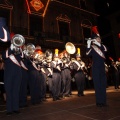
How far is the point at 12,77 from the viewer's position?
459 centimetres

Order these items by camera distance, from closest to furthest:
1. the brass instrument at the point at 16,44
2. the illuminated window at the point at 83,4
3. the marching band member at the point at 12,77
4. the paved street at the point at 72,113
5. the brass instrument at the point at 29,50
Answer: the paved street at the point at 72,113
the marching band member at the point at 12,77
the brass instrument at the point at 16,44
the brass instrument at the point at 29,50
the illuminated window at the point at 83,4

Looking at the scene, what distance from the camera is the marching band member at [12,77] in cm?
448

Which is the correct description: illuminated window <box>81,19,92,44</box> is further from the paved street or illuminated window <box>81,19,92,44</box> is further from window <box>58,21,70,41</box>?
the paved street

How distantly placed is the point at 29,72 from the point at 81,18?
19.4m

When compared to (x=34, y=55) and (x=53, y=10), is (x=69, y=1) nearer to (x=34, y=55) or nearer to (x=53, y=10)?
(x=53, y=10)

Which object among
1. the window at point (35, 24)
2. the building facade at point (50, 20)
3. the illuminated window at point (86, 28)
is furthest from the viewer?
the illuminated window at point (86, 28)

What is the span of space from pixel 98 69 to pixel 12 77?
2.25 m

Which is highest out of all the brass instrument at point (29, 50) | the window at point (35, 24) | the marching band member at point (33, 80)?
the window at point (35, 24)

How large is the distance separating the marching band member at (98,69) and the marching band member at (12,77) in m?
2.00

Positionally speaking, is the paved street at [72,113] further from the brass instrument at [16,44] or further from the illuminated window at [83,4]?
the illuminated window at [83,4]

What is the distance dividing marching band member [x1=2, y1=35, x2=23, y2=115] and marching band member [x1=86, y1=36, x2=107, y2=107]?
6.55 ft

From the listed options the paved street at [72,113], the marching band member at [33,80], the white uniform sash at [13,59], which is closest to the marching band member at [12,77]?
the white uniform sash at [13,59]

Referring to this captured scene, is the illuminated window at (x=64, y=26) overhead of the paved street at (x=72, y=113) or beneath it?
overhead

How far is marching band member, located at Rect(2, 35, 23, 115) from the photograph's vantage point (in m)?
4.48
